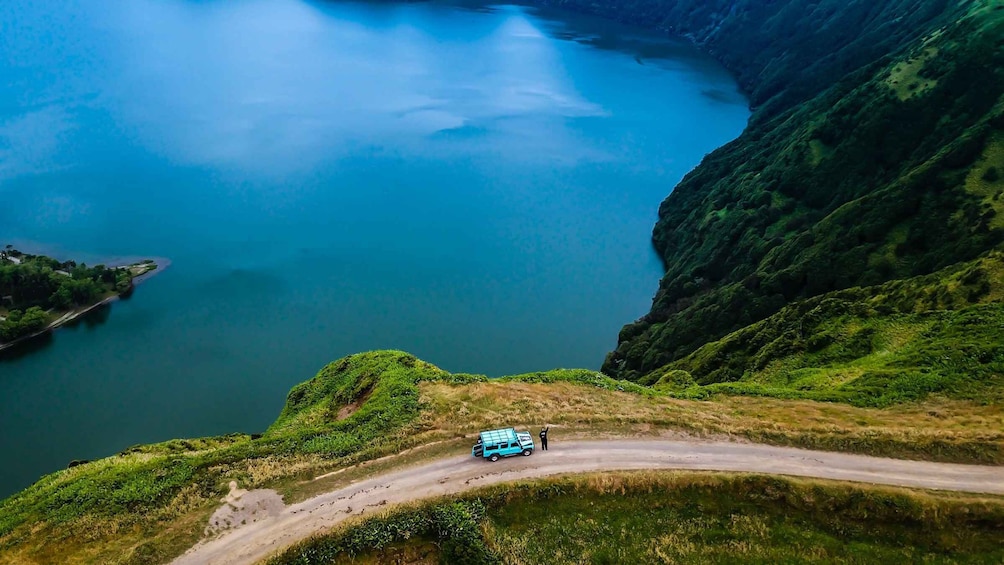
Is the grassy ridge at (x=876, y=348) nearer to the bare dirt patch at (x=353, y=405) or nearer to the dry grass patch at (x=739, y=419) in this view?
the dry grass patch at (x=739, y=419)

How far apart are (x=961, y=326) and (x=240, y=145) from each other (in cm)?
14561

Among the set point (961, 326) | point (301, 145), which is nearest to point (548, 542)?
point (961, 326)

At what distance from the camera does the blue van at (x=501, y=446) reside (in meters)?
34.8

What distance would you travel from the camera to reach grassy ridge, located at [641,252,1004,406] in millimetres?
42219

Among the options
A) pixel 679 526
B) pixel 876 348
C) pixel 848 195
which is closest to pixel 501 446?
pixel 679 526

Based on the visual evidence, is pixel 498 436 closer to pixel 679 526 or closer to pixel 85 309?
pixel 679 526

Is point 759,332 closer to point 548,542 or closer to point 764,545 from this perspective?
point 764,545

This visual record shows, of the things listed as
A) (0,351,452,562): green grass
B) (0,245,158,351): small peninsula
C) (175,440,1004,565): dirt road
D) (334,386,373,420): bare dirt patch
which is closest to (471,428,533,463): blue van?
(175,440,1004,565): dirt road

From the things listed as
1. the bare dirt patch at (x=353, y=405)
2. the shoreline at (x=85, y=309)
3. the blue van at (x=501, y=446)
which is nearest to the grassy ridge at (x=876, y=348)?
the blue van at (x=501, y=446)

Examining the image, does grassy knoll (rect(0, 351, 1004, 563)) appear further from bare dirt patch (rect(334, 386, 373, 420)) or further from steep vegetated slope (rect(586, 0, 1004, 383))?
steep vegetated slope (rect(586, 0, 1004, 383))

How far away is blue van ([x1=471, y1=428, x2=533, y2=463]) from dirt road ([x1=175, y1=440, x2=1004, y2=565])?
0.39 m

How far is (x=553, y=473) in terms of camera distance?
3378cm

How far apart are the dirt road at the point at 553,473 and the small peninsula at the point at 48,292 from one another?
84623mm

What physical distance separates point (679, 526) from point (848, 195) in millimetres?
83886
